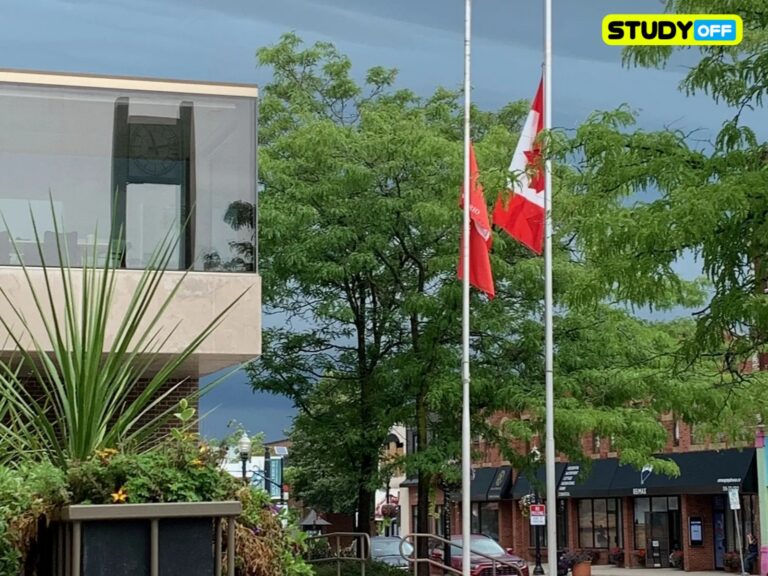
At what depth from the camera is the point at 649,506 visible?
Answer: 5434 cm

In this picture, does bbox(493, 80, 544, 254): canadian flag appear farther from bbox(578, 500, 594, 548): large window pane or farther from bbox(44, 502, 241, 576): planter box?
bbox(578, 500, 594, 548): large window pane

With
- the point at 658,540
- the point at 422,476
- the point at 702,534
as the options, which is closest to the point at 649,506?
the point at 658,540

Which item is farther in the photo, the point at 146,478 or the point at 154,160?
the point at 154,160

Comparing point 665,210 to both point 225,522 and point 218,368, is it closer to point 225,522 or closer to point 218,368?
point 225,522

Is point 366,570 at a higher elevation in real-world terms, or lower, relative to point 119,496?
lower

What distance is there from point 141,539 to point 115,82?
13.0 metres

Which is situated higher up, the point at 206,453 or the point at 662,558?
the point at 206,453

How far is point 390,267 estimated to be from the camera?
84.5 feet

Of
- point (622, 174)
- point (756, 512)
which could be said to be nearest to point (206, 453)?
point (622, 174)

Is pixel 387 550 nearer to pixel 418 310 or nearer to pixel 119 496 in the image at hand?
pixel 418 310

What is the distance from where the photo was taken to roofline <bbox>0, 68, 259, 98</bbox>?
1766cm

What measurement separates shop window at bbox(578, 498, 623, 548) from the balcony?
42.0m

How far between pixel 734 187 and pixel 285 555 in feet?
17.2

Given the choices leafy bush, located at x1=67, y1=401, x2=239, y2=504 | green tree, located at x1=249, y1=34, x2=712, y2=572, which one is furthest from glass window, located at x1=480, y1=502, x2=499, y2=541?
leafy bush, located at x1=67, y1=401, x2=239, y2=504
